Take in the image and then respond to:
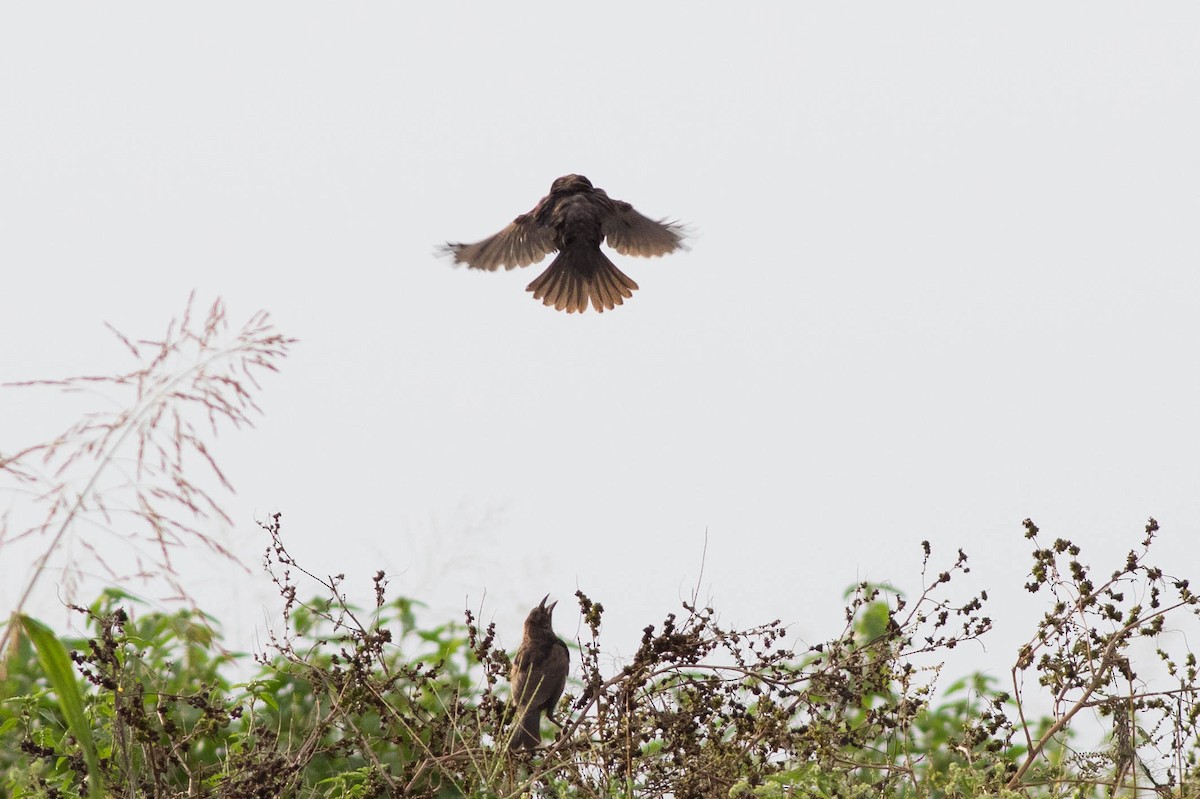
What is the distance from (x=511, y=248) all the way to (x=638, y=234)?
31.6 inches

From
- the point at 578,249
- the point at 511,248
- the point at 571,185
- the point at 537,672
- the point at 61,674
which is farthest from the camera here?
the point at 511,248

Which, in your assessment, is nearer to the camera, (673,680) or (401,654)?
(673,680)

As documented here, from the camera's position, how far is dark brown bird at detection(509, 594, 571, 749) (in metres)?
4.48

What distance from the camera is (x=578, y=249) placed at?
26.6 ft

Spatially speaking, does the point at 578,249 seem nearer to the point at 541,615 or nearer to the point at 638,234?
the point at 638,234

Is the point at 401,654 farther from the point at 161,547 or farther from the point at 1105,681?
the point at 1105,681

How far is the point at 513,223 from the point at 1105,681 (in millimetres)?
4947

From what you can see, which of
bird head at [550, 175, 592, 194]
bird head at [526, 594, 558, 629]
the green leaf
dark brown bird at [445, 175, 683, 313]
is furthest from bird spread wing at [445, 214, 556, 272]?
the green leaf

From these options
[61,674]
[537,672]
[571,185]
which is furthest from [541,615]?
[571,185]

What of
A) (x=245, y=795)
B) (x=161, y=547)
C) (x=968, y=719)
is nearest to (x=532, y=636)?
(x=245, y=795)

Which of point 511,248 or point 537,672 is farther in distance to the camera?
point 511,248

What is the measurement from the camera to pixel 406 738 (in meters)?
4.68

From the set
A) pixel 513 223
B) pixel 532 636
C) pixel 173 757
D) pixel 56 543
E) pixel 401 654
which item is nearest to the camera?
pixel 56 543

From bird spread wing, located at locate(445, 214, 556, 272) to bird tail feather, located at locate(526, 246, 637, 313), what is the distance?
14 centimetres
